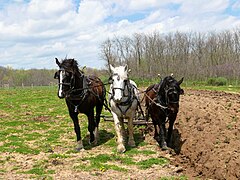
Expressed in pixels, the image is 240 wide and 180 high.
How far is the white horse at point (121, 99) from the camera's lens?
7754 millimetres

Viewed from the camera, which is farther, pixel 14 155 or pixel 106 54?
pixel 106 54

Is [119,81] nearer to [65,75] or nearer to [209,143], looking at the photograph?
[65,75]

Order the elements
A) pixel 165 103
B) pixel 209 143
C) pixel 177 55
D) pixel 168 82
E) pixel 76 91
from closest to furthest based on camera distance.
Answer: pixel 209 143, pixel 168 82, pixel 165 103, pixel 76 91, pixel 177 55

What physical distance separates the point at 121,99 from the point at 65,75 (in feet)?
5.30

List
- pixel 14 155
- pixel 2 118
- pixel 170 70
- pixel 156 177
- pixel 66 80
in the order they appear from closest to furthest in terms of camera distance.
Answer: pixel 156 177 < pixel 66 80 < pixel 14 155 < pixel 2 118 < pixel 170 70

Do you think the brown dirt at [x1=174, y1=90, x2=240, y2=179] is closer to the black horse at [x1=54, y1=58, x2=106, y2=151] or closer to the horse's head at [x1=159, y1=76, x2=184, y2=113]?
the horse's head at [x1=159, y1=76, x2=184, y2=113]

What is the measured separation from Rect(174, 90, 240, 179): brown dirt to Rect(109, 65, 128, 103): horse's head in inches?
86.1

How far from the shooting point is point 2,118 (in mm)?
15562

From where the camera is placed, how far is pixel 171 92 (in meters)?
7.94

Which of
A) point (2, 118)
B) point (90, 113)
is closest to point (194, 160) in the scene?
point (90, 113)

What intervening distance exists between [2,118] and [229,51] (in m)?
49.6

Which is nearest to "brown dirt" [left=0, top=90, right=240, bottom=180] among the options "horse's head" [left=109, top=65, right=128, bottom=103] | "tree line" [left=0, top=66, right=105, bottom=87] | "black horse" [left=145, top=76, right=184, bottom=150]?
"black horse" [left=145, top=76, right=184, bottom=150]

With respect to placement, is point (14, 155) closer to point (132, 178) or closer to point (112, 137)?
point (112, 137)

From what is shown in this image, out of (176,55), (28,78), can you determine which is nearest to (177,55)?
(176,55)
